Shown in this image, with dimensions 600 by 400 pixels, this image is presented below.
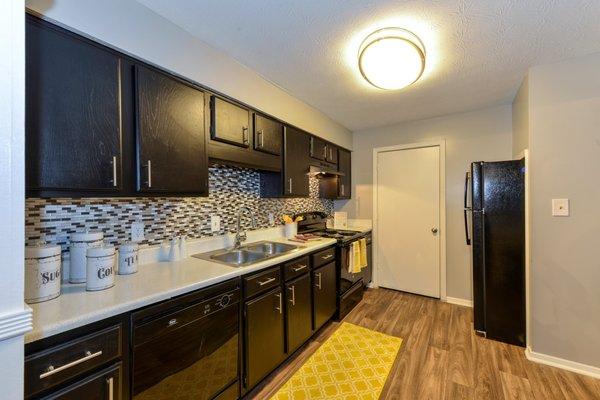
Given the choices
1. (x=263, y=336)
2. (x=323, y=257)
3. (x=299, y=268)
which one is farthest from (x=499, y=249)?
(x=263, y=336)

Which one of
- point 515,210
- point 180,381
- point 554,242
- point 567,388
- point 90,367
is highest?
point 515,210

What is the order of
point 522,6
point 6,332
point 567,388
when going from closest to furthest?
point 6,332 → point 522,6 → point 567,388

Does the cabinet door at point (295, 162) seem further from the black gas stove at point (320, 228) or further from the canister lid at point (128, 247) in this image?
the canister lid at point (128, 247)

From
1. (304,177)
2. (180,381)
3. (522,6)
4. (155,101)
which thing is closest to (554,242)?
(522,6)

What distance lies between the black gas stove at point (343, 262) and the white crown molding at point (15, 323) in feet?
7.77

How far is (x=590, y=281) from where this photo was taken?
1.95 m

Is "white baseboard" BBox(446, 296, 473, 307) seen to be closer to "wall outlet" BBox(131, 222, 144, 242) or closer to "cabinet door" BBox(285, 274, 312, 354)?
"cabinet door" BBox(285, 274, 312, 354)

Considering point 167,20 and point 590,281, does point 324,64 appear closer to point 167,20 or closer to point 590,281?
point 167,20

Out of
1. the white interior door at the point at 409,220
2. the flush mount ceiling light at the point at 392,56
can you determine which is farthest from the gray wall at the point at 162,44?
the white interior door at the point at 409,220

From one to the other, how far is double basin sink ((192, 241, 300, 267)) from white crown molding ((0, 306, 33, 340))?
1013mm

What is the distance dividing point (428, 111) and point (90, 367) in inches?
143

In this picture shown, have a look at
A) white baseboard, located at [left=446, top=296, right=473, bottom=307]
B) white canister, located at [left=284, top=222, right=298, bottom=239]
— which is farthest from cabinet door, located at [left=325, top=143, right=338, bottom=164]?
white baseboard, located at [left=446, top=296, right=473, bottom=307]

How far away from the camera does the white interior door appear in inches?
133

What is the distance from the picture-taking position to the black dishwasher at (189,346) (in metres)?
1.18
